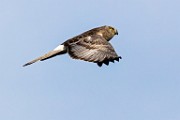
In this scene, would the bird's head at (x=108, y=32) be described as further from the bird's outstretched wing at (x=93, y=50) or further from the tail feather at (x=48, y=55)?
the tail feather at (x=48, y=55)

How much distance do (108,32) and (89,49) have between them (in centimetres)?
453

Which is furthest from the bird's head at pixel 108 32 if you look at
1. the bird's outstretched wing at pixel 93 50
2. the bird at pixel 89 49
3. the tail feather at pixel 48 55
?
the tail feather at pixel 48 55

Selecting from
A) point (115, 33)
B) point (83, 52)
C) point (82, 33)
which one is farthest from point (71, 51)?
point (115, 33)

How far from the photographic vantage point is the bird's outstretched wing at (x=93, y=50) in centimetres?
2268

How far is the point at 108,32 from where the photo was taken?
28.2m

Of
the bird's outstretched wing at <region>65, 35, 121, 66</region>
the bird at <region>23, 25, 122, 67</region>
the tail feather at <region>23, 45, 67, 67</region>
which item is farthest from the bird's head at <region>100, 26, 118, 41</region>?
the tail feather at <region>23, 45, 67, 67</region>

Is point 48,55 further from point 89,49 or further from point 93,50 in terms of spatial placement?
point 93,50

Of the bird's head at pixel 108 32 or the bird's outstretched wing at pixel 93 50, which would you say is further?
the bird's head at pixel 108 32

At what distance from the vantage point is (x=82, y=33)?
87.8ft

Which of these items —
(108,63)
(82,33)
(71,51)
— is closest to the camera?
(108,63)

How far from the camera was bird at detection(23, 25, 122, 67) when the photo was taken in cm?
2273

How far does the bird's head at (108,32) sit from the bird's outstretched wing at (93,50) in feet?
6.22

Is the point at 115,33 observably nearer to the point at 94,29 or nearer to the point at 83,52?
the point at 94,29

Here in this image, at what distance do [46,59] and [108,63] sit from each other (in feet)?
11.4
